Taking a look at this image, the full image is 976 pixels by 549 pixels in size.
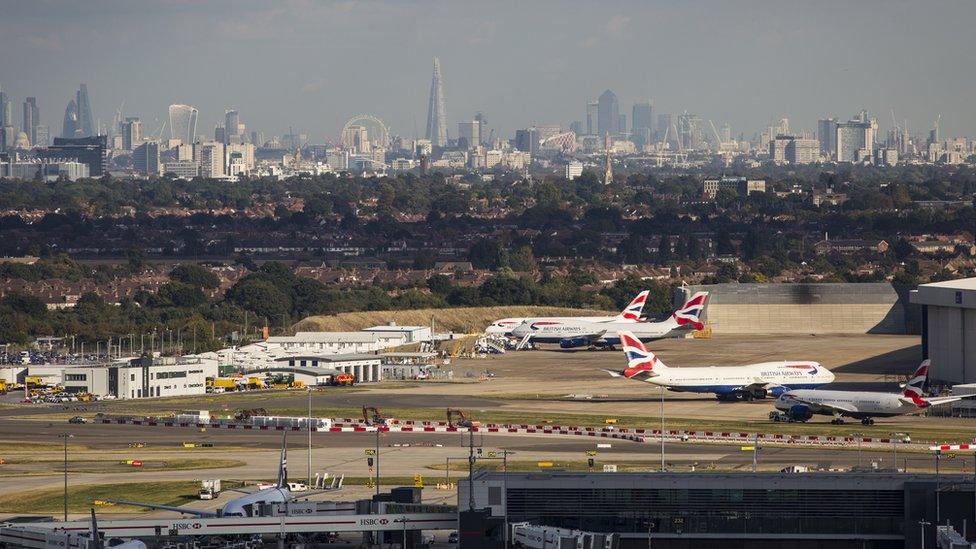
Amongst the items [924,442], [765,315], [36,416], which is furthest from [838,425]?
[765,315]

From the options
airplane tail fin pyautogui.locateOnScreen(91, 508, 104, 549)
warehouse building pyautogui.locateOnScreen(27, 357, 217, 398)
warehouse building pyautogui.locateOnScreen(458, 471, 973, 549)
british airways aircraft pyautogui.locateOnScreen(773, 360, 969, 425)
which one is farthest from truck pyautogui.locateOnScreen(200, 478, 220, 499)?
warehouse building pyautogui.locateOnScreen(27, 357, 217, 398)

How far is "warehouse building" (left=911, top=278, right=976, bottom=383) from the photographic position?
127 metres

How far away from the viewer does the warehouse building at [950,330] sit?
416ft

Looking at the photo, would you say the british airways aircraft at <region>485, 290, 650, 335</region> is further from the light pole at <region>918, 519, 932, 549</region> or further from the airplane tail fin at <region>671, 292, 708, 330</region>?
the light pole at <region>918, 519, 932, 549</region>

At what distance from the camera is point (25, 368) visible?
490 feet

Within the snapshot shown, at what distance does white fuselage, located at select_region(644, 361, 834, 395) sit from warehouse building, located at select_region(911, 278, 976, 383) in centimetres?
965

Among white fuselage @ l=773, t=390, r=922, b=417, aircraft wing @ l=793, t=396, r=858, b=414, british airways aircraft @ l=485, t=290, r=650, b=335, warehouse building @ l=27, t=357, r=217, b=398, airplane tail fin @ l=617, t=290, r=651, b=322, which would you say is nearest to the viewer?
white fuselage @ l=773, t=390, r=922, b=417

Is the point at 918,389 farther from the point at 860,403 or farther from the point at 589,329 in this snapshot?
the point at 589,329

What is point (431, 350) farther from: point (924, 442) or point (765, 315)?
point (924, 442)

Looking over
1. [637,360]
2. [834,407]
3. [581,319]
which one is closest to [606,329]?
[581,319]

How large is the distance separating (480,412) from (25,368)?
4775cm

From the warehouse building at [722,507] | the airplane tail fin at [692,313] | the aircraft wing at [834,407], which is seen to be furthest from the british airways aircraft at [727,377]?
the warehouse building at [722,507]

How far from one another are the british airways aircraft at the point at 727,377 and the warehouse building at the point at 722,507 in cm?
6367

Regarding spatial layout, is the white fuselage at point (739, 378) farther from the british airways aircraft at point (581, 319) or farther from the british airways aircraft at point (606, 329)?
the british airways aircraft at point (581, 319)
